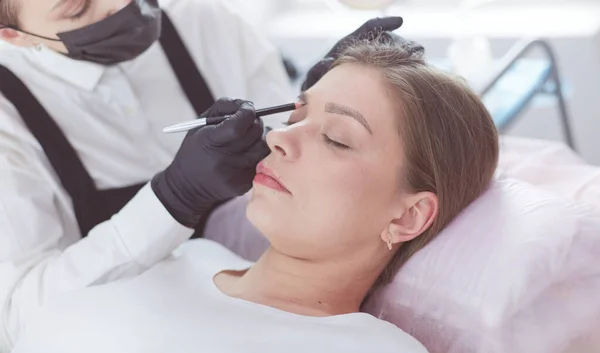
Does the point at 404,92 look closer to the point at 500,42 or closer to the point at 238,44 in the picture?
the point at 238,44

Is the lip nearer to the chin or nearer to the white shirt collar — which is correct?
the chin

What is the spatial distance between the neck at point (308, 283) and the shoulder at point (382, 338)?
93 mm

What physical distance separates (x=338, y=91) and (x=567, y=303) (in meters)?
0.51

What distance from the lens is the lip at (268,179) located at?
1.12 m

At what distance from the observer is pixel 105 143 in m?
1.44

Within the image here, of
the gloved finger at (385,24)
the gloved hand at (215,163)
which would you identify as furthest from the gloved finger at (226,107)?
the gloved finger at (385,24)

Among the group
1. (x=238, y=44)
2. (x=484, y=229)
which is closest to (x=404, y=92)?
(x=484, y=229)

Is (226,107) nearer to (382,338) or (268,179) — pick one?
(268,179)

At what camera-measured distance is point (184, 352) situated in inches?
39.7

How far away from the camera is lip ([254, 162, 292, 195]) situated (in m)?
1.12

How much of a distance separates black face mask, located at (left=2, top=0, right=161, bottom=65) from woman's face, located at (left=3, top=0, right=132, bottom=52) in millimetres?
12

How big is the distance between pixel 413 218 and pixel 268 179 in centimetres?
25

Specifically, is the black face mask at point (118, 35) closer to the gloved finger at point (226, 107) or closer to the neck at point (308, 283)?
the gloved finger at point (226, 107)

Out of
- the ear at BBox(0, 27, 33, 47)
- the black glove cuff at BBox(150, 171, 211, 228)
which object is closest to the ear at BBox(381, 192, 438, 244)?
the black glove cuff at BBox(150, 171, 211, 228)
